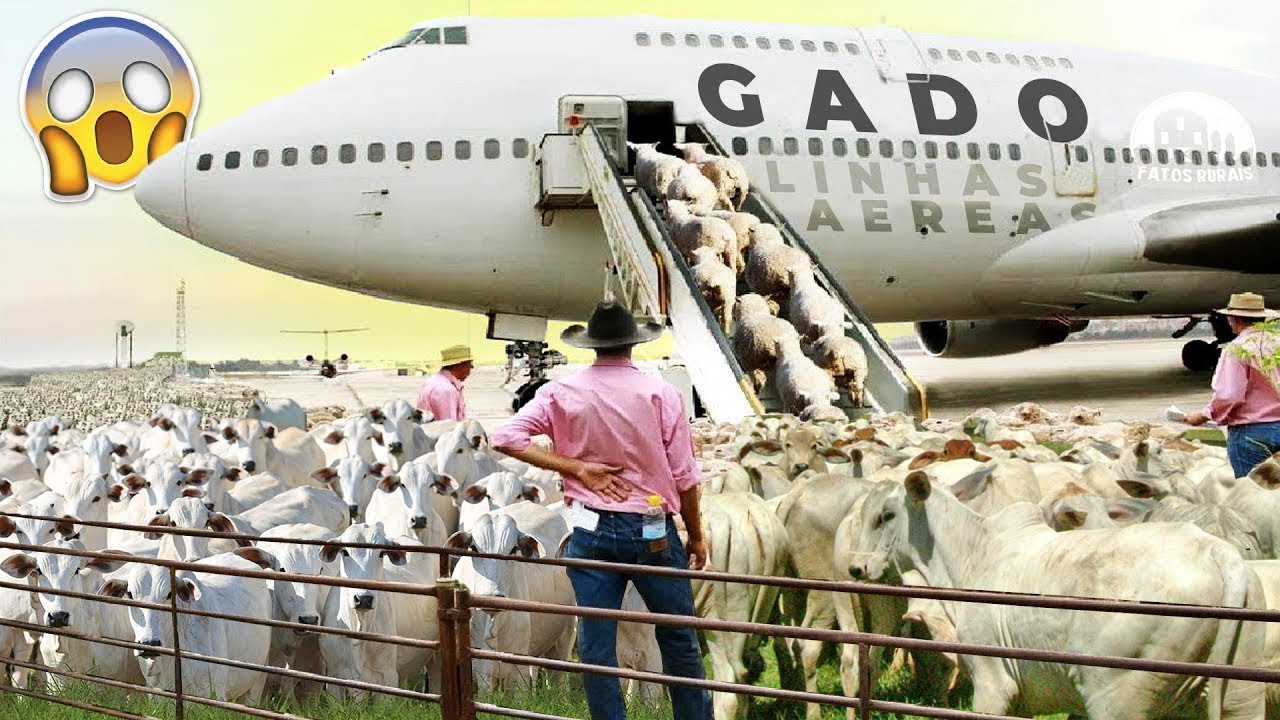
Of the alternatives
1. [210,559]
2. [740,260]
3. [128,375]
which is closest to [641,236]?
[740,260]

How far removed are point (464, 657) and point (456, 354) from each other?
9.90 metres

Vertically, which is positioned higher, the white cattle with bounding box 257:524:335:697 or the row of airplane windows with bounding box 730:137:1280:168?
the row of airplane windows with bounding box 730:137:1280:168

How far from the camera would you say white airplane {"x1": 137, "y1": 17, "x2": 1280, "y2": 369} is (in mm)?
20250

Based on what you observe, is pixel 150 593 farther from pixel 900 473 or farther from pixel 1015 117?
pixel 1015 117

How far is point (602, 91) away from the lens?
20.9 meters

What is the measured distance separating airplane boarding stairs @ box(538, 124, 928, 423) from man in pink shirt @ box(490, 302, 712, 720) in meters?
8.91

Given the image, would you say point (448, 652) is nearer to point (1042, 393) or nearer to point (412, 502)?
point (412, 502)

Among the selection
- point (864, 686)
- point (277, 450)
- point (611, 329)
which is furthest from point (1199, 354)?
point (864, 686)

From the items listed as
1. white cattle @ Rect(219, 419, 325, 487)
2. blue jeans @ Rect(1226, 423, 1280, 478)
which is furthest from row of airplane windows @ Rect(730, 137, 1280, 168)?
blue jeans @ Rect(1226, 423, 1280, 478)

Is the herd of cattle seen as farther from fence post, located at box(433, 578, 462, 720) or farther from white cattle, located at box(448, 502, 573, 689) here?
fence post, located at box(433, 578, 462, 720)

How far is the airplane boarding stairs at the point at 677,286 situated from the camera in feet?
51.8

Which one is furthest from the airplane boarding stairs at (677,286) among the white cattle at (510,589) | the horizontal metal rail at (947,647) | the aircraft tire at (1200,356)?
the aircraft tire at (1200,356)

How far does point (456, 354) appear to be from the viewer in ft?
49.5

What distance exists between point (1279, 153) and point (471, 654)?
23.8 meters
